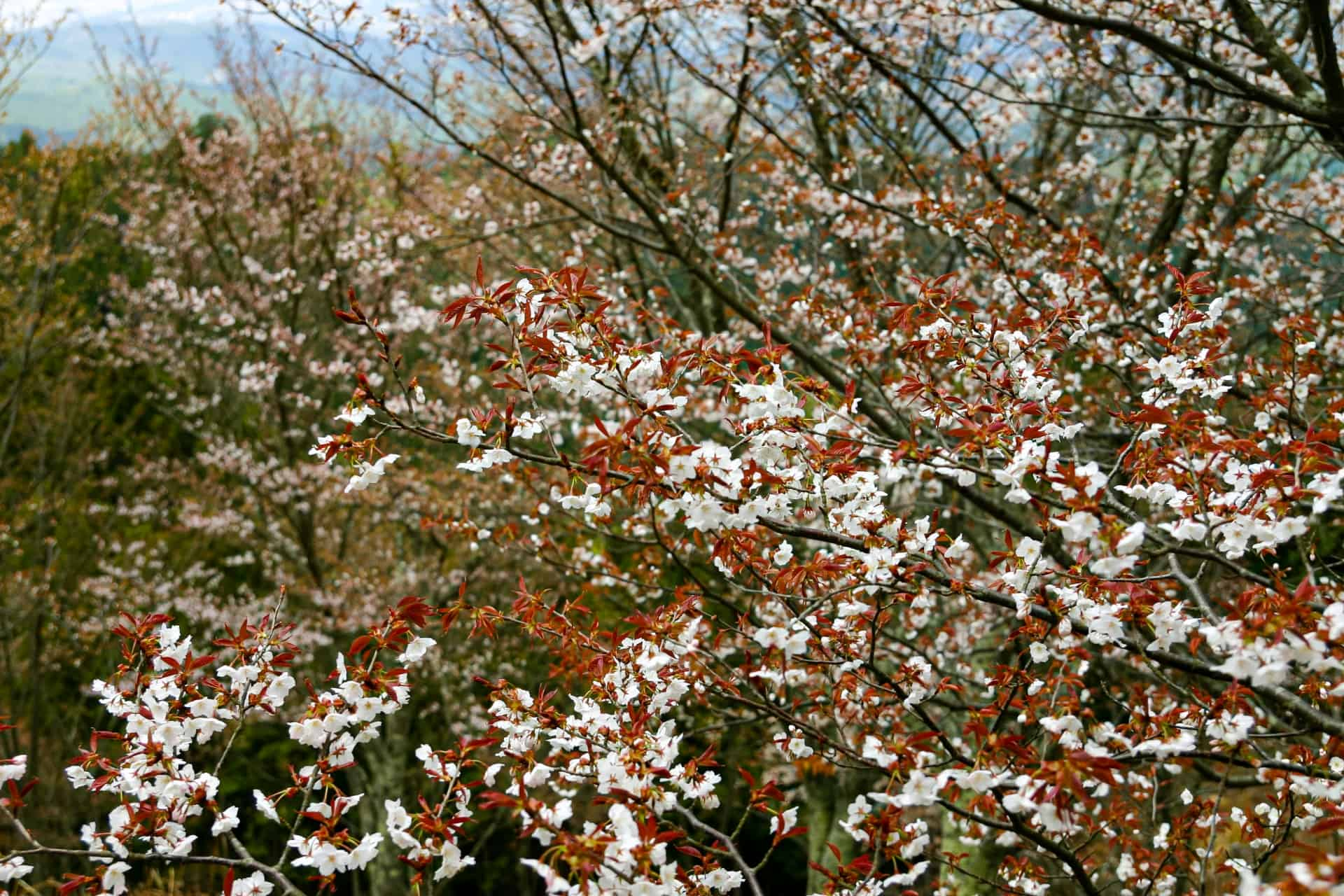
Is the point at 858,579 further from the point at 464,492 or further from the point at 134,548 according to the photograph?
the point at 134,548

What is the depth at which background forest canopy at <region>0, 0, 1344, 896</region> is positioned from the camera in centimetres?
197

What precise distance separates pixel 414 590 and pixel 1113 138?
8925 mm

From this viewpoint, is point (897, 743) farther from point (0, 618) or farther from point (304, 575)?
point (0, 618)

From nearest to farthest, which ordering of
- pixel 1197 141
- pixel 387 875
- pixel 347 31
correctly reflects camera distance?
pixel 347 31, pixel 1197 141, pixel 387 875

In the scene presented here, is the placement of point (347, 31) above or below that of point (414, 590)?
above

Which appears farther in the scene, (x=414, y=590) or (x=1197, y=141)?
(x=414, y=590)

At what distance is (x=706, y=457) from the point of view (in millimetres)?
1921

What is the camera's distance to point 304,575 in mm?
10430

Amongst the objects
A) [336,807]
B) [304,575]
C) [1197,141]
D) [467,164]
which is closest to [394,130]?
[467,164]

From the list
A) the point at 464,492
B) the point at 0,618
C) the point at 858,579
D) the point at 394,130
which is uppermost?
the point at 394,130

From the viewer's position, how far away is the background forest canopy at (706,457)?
1970 millimetres

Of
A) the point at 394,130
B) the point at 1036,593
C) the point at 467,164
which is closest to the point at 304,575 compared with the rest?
the point at 467,164

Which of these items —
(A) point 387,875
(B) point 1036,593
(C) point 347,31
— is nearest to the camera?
(B) point 1036,593

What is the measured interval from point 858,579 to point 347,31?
3.99m
